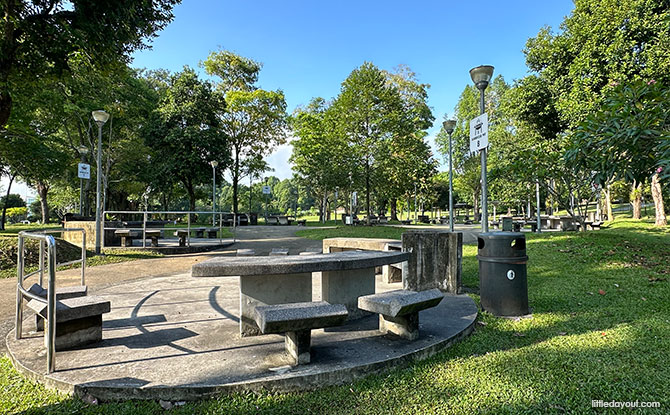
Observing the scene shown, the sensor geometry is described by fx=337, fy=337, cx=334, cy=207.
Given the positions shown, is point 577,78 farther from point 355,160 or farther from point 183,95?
point 183,95

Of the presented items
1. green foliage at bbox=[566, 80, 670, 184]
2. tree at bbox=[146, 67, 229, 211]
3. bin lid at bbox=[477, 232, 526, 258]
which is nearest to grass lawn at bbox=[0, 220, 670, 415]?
bin lid at bbox=[477, 232, 526, 258]

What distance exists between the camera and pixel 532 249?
9.71 m

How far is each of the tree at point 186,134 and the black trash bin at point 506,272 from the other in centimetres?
2607

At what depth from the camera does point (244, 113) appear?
29125mm

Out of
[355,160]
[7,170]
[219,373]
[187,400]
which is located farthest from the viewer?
[7,170]

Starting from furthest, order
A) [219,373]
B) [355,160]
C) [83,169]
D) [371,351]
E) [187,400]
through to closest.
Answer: [355,160] < [83,169] < [371,351] < [219,373] < [187,400]

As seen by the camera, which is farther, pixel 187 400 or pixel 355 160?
pixel 355 160

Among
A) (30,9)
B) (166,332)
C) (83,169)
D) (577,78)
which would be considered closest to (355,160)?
(577,78)

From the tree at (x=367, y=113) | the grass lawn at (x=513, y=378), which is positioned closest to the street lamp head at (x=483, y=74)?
the grass lawn at (x=513, y=378)

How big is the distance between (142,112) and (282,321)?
30.7 metres

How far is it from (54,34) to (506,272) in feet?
36.2

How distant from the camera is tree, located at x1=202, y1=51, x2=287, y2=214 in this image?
2852 cm

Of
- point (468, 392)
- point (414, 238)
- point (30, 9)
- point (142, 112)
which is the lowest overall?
point (468, 392)

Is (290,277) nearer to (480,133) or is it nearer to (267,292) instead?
(267,292)
